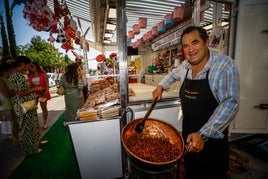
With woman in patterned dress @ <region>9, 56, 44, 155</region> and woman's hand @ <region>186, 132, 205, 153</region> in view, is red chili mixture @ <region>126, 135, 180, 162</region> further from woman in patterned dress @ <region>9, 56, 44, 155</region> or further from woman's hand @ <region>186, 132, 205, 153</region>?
woman in patterned dress @ <region>9, 56, 44, 155</region>

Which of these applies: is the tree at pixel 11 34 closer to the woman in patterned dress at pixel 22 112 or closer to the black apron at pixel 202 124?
the woman in patterned dress at pixel 22 112

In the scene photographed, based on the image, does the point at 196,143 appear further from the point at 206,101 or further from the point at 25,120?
the point at 25,120

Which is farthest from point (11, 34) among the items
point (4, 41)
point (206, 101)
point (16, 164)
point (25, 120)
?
point (206, 101)

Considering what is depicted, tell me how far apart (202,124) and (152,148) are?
58 centimetres

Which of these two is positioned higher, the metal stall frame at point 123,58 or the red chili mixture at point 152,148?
the metal stall frame at point 123,58

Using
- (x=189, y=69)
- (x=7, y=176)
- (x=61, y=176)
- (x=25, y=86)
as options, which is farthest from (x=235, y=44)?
(x=7, y=176)

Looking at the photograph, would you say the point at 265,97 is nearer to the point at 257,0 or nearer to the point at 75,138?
the point at 257,0

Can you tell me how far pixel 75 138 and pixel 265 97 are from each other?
130 inches

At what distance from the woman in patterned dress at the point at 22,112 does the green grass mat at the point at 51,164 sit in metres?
0.24

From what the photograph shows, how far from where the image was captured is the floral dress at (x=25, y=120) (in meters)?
2.70

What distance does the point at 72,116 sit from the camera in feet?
11.9

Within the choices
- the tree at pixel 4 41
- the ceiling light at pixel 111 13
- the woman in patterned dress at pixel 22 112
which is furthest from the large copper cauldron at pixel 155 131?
the tree at pixel 4 41

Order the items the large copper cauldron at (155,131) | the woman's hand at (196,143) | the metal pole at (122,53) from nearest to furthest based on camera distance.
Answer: the woman's hand at (196,143)
the large copper cauldron at (155,131)
the metal pole at (122,53)

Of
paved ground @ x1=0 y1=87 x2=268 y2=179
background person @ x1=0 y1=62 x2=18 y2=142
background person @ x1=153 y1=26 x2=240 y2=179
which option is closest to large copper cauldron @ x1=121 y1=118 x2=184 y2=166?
background person @ x1=153 y1=26 x2=240 y2=179
